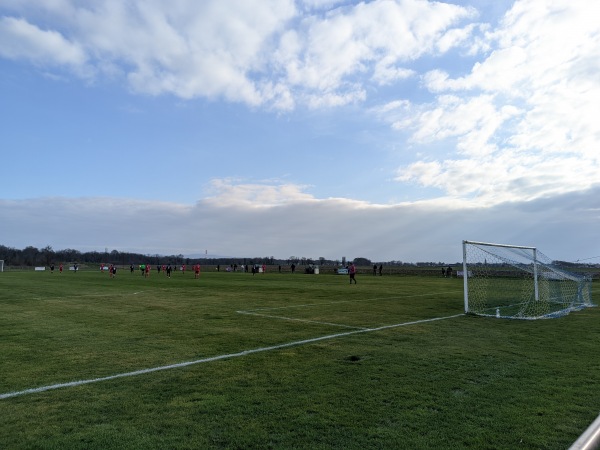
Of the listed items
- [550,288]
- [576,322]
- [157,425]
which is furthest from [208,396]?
[550,288]

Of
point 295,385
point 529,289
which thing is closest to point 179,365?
point 295,385

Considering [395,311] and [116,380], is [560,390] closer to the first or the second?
[116,380]

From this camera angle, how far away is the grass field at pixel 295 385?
3.98 metres

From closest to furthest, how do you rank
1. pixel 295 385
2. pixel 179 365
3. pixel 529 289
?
pixel 295 385 < pixel 179 365 < pixel 529 289

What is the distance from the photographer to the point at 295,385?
555cm

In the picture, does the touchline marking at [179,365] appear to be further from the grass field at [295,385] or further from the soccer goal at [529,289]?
the soccer goal at [529,289]

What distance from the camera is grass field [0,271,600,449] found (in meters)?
3.98

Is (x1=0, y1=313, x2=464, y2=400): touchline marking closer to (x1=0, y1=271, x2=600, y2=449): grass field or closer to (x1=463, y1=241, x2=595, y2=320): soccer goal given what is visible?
(x1=0, y1=271, x2=600, y2=449): grass field

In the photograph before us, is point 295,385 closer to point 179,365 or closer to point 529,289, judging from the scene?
point 179,365

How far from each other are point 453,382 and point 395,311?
850 centimetres

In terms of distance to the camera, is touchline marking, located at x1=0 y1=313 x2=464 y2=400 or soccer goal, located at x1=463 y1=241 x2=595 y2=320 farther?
soccer goal, located at x1=463 y1=241 x2=595 y2=320

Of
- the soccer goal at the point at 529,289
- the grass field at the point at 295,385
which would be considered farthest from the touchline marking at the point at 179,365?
the soccer goal at the point at 529,289

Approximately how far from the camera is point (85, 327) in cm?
1038

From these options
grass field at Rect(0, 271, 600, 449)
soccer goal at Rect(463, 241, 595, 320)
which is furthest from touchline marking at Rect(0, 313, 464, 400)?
soccer goal at Rect(463, 241, 595, 320)
